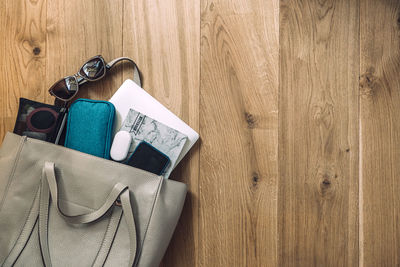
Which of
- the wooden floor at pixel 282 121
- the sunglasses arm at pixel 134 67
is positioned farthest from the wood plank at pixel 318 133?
the sunglasses arm at pixel 134 67

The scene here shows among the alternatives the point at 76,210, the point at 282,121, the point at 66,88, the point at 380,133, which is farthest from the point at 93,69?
the point at 380,133

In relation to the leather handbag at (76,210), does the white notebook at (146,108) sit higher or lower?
higher

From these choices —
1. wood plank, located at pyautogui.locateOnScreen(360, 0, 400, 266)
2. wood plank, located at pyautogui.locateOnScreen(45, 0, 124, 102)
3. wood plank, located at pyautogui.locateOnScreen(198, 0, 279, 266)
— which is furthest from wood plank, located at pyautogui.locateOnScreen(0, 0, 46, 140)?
wood plank, located at pyautogui.locateOnScreen(360, 0, 400, 266)

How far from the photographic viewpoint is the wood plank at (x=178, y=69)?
68 cm

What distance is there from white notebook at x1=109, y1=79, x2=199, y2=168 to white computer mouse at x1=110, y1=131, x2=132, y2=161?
2.2 inches

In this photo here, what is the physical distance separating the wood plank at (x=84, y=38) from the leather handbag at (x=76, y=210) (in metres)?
0.20

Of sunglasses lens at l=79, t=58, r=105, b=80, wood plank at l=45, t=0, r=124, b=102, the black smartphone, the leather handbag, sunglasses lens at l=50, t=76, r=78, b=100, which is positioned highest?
wood plank at l=45, t=0, r=124, b=102

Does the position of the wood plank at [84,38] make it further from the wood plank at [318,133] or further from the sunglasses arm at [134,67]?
the wood plank at [318,133]

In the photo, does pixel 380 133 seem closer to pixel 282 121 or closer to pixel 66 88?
pixel 282 121

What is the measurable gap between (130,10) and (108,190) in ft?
1.48

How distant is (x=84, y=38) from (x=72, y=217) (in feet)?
1.47

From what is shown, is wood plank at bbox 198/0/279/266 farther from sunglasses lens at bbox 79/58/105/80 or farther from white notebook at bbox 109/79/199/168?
sunglasses lens at bbox 79/58/105/80

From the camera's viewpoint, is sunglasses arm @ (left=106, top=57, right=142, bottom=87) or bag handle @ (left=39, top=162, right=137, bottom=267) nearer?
bag handle @ (left=39, top=162, right=137, bottom=267)

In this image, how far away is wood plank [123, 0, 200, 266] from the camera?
68 centimetres
